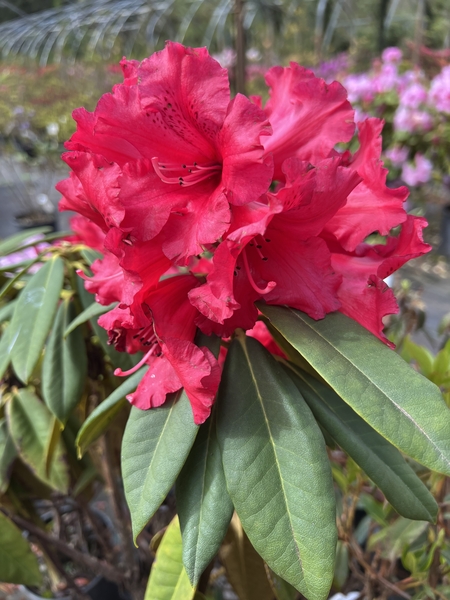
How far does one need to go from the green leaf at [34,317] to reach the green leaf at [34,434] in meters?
0.21

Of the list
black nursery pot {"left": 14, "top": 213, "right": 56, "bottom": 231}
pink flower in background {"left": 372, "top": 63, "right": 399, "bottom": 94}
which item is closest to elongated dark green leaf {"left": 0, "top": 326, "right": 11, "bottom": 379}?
pink flower in background {"left": 372, "top": 63, "right": 399, "bottom": 94}

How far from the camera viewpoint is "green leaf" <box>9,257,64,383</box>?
651 mm

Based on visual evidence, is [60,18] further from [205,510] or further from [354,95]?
[205,510]

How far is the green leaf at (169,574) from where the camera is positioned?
0.58 m

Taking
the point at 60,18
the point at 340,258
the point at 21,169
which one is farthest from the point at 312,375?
the point at 60,18

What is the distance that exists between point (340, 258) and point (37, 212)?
15.7 feet

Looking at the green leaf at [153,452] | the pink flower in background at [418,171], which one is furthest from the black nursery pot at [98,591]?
the pink flower in background at [418,171]

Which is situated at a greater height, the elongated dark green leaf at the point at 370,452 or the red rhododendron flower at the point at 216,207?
the red rhododendron flower at the point at 216,207

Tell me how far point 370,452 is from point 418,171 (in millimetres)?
3033

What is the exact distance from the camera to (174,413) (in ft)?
1.62

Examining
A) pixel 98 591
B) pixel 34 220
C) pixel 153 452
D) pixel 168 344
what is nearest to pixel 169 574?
pixel 153 452

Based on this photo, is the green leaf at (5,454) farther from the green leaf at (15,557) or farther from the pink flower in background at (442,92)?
the pink flower in background at (442,92)

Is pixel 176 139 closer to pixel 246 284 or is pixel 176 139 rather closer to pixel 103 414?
pixel 246 284

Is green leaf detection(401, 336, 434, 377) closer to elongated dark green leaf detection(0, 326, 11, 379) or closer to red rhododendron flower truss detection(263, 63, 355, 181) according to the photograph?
red rhododendron flower truss detection(263, 63, 355, 181)
